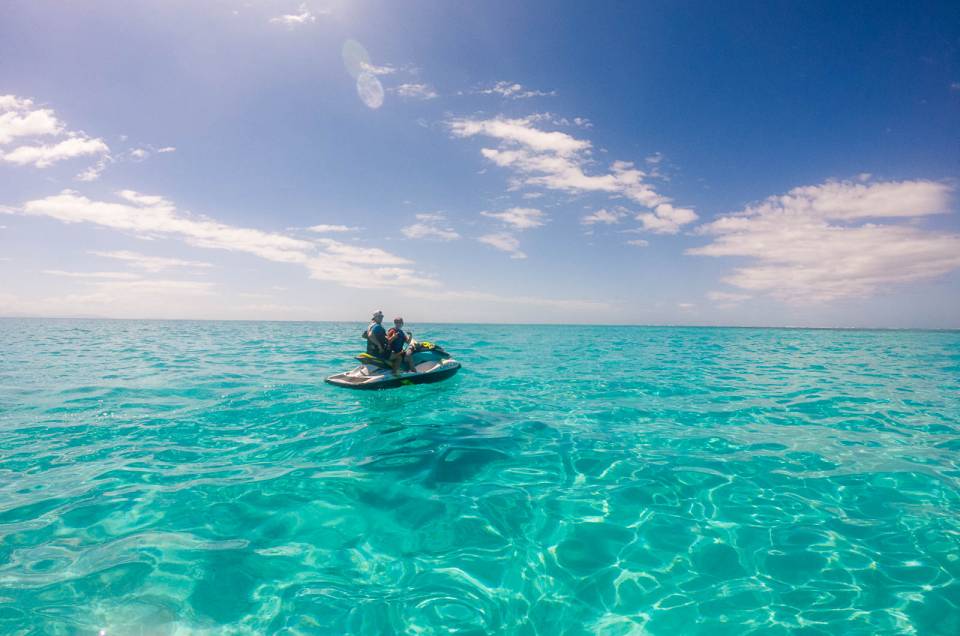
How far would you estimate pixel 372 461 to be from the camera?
8.92 m

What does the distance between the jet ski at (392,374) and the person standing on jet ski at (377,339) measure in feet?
0.70

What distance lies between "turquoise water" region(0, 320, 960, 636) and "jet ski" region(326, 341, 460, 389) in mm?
2994

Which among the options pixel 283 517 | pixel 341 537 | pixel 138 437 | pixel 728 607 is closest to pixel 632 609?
pixel 728 607

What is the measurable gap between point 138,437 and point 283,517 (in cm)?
656

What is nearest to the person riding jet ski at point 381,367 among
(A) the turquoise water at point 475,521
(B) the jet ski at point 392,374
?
(B) the jet ski at point 392,374

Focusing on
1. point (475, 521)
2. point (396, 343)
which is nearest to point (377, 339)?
point (396, 343)

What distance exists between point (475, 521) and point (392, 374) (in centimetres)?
1094

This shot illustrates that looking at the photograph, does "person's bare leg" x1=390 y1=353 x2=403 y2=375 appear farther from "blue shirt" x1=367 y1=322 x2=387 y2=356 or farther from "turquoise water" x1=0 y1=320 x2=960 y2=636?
"turquoise water" x1=0 y1=320 x2=960 y2=636

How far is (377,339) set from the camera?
1678cm

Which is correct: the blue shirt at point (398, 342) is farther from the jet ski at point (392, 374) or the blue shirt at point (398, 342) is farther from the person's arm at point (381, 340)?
the jet ski at point (392, 374)

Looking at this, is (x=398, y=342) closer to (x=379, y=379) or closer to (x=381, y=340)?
(x=381, y=340)

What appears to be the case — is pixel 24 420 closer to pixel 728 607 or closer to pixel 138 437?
pixel 138 437

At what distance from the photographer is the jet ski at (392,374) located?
16359 millimetres

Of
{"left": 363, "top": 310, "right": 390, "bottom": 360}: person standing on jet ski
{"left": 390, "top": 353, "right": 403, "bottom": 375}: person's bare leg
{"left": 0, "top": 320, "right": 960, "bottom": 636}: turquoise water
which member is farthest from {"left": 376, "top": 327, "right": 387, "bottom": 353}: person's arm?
{"left": 0, "top": 320, "right": 960, "bottom": 636}: turquoise water
